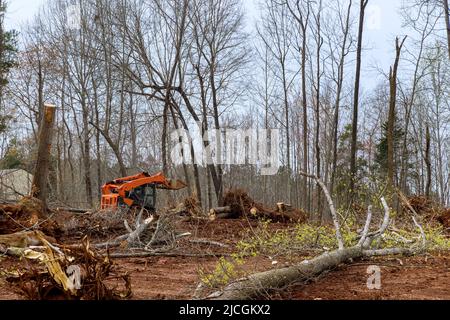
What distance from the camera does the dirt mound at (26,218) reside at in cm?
839

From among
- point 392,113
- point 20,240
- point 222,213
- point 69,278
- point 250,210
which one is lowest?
point 222,213

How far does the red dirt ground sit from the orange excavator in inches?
167

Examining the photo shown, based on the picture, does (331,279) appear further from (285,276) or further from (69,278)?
(69,278)

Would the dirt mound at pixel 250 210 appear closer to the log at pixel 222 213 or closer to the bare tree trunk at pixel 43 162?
the log at pixel 222 213

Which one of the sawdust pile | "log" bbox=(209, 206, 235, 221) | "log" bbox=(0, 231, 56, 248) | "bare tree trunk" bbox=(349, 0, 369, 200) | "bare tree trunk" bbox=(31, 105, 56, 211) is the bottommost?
"log" bbox=(209, 206, 235, 221)

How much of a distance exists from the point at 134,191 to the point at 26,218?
153 inches

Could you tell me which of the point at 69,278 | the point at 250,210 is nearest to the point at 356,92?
the point at 250,210

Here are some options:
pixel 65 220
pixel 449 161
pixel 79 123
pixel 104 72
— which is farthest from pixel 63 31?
pixel 449 161

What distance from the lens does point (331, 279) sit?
5.33 m

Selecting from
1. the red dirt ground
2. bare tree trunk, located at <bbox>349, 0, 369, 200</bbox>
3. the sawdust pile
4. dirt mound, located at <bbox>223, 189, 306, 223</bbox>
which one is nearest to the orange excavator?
dirt mound, located at <bbox>223, 189, 306, 223</bbox>

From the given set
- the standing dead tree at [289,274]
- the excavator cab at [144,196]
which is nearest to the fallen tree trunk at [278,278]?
the standing dead tree at [289,274]

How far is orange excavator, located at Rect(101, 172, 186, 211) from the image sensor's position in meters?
12.0

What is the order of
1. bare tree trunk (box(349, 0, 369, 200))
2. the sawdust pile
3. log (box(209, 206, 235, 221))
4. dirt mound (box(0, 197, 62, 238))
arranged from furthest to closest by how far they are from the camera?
1. bare tree trunk (box(349, 0, 369, 200))
2. log (box(209, 206, 235, 221))
3. dirt mound (box(0, 197, 62, 238))
4. the sawdust pile

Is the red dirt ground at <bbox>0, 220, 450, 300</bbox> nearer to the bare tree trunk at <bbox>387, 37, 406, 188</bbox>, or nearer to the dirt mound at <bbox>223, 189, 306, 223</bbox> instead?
the dirt mound at <bbox>223, 189, 306, 223</bbox>
